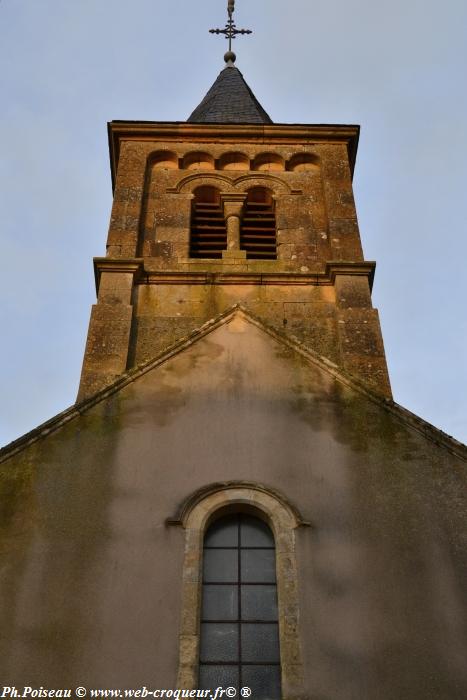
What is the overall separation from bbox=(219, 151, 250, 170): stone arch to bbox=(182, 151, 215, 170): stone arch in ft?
0.62

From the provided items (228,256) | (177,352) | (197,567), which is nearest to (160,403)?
(177,352)

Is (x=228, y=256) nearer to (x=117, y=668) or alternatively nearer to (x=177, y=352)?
(x=177, y=352)

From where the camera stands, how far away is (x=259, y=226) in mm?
14742

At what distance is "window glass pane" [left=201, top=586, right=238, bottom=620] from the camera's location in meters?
7.06

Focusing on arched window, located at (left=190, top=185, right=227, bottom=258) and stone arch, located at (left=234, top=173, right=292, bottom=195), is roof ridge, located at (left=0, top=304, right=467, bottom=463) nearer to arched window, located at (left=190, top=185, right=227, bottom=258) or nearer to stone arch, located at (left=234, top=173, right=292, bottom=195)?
arched window, located at (left=190, top=185, right=227, bottom=258)

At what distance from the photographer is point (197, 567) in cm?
717

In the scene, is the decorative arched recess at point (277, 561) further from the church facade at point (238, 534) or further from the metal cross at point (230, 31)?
the metal cross at point (230, 31)

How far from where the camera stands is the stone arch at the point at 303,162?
1587cm

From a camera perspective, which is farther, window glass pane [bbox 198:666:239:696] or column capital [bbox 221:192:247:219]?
column capital [bbox 221:192:247:219]

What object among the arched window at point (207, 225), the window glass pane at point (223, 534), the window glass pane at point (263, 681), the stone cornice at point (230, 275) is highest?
the arched window at point (207, 225)

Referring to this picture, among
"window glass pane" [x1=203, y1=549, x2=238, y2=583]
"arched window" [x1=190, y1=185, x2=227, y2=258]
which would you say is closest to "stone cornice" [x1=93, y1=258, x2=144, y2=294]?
"arched window" [x1=190, y1=185, x2=227, y2=258]

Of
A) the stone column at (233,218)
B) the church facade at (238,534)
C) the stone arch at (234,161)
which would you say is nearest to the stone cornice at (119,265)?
the stone column at (233,218)

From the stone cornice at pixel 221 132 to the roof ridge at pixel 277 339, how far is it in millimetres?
7457

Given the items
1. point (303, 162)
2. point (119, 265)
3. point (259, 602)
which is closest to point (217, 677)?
point (259, 602)
